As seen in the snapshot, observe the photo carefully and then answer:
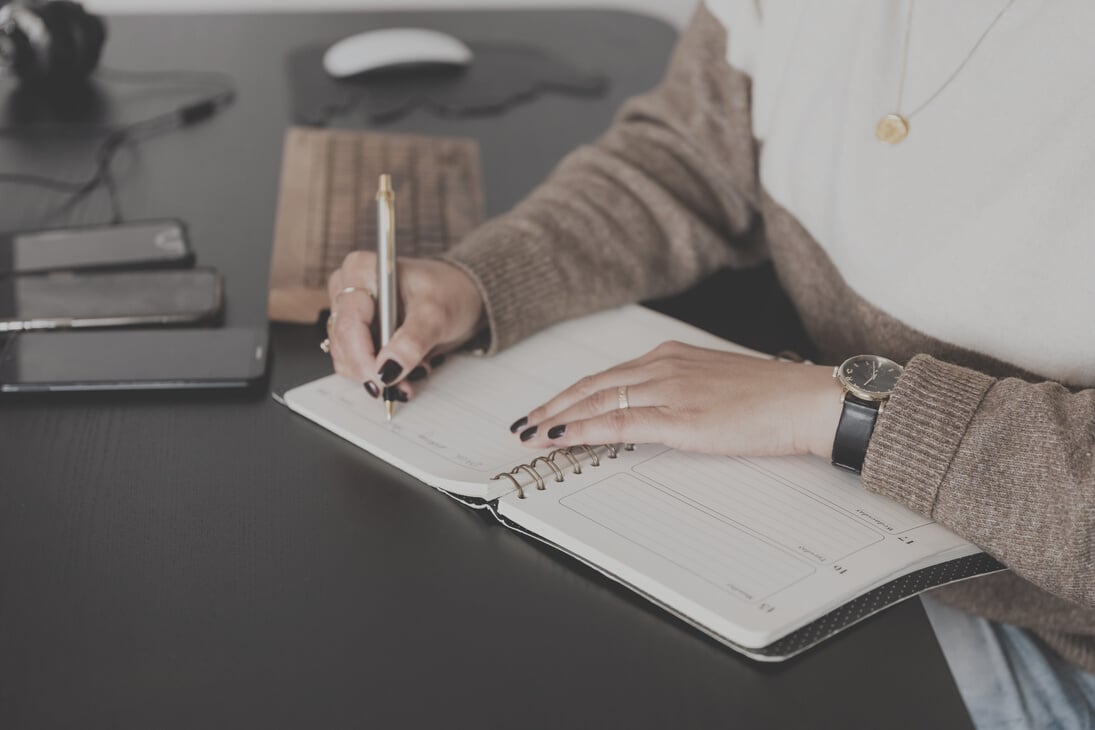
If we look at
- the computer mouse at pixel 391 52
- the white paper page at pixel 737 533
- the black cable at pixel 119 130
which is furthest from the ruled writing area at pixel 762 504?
the computer mouse at pixel 391 52

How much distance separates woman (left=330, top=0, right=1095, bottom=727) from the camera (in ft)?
2.22

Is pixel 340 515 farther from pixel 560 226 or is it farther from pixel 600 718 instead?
pixel 560 226

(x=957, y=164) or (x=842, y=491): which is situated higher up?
(x=957, y=164)

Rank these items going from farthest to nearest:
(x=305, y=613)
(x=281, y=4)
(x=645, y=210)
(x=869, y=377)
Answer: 1. (x=281, y=4)
2. (x=645, y=210)
3. (x=869, y=377)
4. (x=305, y=613)

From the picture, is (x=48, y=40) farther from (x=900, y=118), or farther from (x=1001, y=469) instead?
(x=1001, y=469)

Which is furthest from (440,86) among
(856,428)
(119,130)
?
(856,428)

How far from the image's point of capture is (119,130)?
1206mm

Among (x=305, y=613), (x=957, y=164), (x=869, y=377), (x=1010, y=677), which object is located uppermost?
(x=957, y=164)

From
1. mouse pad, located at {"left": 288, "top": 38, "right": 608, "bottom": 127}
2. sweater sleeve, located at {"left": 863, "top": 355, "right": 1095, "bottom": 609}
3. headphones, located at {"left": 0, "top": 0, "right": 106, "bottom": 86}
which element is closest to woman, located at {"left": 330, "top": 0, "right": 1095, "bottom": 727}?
sweater sleeve, located at {"left": 863, "top": 355, "right": 1095, "bottom": 609}

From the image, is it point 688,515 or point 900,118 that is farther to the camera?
point 900,118

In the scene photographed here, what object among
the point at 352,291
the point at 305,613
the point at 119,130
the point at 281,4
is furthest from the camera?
the point at 281,4

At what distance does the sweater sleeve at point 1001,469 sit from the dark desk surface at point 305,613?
79 millimetres

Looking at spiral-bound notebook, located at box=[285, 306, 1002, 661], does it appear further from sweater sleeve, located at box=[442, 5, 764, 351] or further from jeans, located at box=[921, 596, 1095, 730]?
jeans, located at box=[921, 596, 1095, 730]

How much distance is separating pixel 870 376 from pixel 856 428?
0.04m
